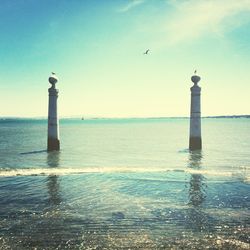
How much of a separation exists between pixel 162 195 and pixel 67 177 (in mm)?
4527

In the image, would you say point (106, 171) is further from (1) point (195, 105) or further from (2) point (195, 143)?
(2) point (195, 143)

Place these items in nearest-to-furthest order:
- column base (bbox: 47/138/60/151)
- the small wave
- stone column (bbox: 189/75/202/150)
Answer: the small wave, stone column (bbox: 189/75/202/150), column base (bbox: 47/138/60/151)

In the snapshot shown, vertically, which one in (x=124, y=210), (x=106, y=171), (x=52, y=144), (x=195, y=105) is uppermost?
(x=195, y=105)

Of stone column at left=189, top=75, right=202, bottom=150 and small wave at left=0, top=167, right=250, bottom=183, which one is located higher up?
stone column at left=189, top=75, right=202, bottom=150

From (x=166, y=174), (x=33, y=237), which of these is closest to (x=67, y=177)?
(x=166, y=174)

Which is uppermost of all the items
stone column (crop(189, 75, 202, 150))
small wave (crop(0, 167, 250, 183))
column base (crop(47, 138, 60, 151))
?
stone column (crop(189, 75, 202, 150))

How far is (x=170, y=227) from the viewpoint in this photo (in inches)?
265

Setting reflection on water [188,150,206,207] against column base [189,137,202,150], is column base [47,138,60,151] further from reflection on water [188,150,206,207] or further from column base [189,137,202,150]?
reflection on water [188,150,206,207]

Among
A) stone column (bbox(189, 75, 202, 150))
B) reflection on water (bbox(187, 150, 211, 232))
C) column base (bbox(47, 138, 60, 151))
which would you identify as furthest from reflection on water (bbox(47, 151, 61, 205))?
stone column (bbox(189, 75, 202, 150))

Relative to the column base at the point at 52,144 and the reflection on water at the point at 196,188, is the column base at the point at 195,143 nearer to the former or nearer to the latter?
the reflection on water at the point at 196,188

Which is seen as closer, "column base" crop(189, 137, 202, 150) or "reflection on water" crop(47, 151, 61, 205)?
"reflection on water" crop(47, 151, 61, 205)

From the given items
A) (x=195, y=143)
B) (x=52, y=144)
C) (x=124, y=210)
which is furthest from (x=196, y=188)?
(x=52, y=144)

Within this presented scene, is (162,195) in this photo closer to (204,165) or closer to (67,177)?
(67,177)

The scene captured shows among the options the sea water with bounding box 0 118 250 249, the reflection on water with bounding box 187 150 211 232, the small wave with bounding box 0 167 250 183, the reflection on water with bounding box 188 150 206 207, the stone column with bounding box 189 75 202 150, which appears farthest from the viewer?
the stone column with bounding box 189 75 202 150
